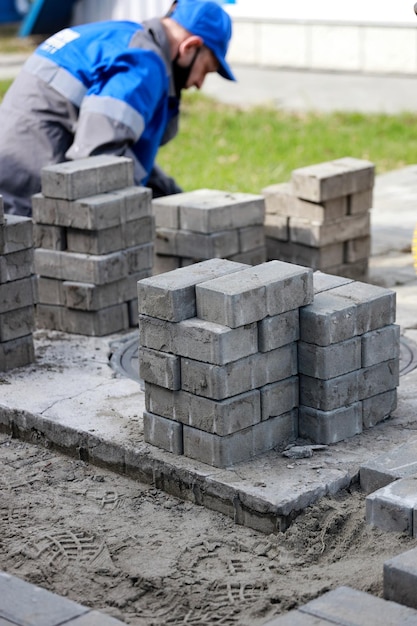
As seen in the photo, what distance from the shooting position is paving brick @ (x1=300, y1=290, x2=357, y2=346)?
486cm

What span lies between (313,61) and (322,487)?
1201cm

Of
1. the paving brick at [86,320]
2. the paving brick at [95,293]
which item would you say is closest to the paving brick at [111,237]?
the paving brick at [95,293]

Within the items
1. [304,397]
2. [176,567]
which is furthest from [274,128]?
[176,567]

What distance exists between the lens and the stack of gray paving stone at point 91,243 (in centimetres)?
642

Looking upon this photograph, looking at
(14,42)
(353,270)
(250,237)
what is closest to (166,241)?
(250,237)

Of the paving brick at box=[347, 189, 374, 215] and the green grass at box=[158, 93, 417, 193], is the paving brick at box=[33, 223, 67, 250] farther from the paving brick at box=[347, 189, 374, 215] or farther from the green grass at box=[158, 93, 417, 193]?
the green grass at box=[158, 93, 417, 193]

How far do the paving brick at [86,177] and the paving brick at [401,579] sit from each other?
3213 millimetres

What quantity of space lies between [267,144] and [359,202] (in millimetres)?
4543

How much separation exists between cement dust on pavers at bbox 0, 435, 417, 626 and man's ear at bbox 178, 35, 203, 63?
3750mm

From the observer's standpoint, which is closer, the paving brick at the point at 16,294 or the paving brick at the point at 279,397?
the paving brick at the point at 279,397

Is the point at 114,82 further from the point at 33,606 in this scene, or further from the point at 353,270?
the point at 33,606

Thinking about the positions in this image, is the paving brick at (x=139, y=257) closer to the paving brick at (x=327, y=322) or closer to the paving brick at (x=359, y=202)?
the paving brick at (x=359, y=202)

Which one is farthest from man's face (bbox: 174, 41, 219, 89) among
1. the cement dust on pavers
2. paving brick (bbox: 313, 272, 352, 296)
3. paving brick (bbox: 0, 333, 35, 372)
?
the cement dust on pavers

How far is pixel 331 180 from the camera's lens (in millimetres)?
7289
